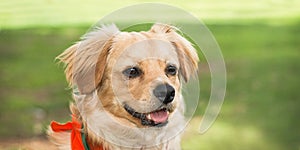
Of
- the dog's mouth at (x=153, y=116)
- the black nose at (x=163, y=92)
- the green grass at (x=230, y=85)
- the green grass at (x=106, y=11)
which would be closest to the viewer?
the black nose at (x=163, y=92)

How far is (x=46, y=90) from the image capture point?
4344mm

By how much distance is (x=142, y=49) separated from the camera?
7.61ft

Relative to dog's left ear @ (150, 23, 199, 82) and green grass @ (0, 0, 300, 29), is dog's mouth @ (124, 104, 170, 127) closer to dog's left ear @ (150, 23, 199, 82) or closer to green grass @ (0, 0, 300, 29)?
dog's left ear @ (150, 23, 199, 82)

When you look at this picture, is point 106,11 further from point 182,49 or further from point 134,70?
point 134,70

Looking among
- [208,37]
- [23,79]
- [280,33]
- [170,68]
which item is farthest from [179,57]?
[280,33]

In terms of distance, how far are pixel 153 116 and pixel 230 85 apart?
2.20 metres

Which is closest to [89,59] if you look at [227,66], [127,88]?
[127,88]

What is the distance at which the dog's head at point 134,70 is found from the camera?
2.32 m

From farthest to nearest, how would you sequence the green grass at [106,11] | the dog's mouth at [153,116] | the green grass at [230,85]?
1. the green grass at [106,11]
2. the green grass at [230,85]
3. the dog's mouth at [153,116]

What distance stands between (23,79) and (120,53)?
7.47 ft

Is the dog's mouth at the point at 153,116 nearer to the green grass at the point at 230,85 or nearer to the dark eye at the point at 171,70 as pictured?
the dark eye at the point at 171,70

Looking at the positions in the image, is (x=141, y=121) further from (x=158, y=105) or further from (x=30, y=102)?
(x=30, y=102)

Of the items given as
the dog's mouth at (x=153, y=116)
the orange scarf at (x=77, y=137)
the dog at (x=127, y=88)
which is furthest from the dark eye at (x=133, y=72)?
the orange scarf at (x=77, y=137)

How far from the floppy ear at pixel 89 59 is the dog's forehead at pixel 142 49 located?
0.24ft
